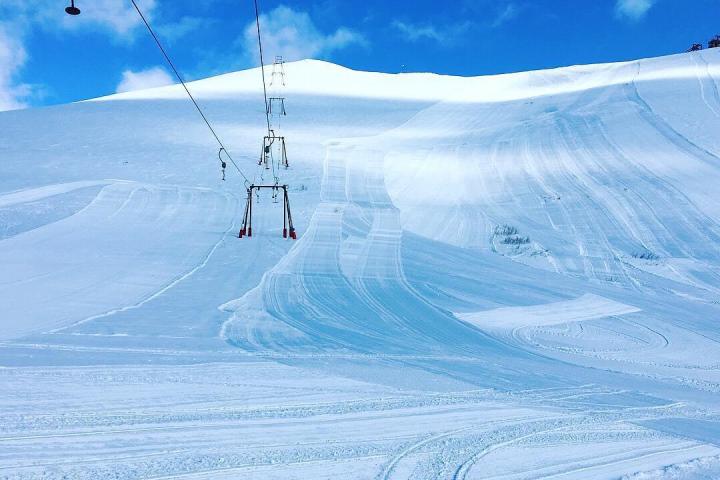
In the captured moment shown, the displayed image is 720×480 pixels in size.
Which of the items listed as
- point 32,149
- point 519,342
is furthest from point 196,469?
point 32,149

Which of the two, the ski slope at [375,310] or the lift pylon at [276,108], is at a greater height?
the lift pylon at [276,108]

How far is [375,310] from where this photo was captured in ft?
22.1

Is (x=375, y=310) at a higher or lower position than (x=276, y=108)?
lower

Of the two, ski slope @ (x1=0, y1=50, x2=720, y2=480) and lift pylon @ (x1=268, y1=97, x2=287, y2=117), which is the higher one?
lift pylon @ (x1=268, y1=97, x2=287, y2=117)

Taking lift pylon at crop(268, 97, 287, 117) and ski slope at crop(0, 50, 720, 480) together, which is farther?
lift pylon at crop(268, 97, 287, 117)

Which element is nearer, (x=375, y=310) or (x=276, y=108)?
(x=375, y=310)

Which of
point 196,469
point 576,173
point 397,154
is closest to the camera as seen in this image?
point 196,469

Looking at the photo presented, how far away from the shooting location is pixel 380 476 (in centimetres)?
304

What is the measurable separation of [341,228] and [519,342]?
616 cm

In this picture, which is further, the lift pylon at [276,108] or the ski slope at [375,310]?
the lift pylon at [276,108]

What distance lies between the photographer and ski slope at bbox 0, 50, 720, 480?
338 centimetres

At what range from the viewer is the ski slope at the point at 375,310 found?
3377 millimetres

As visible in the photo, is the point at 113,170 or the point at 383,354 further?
the point at 113,170

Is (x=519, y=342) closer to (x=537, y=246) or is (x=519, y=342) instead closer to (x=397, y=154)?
(x=537, y=246)
